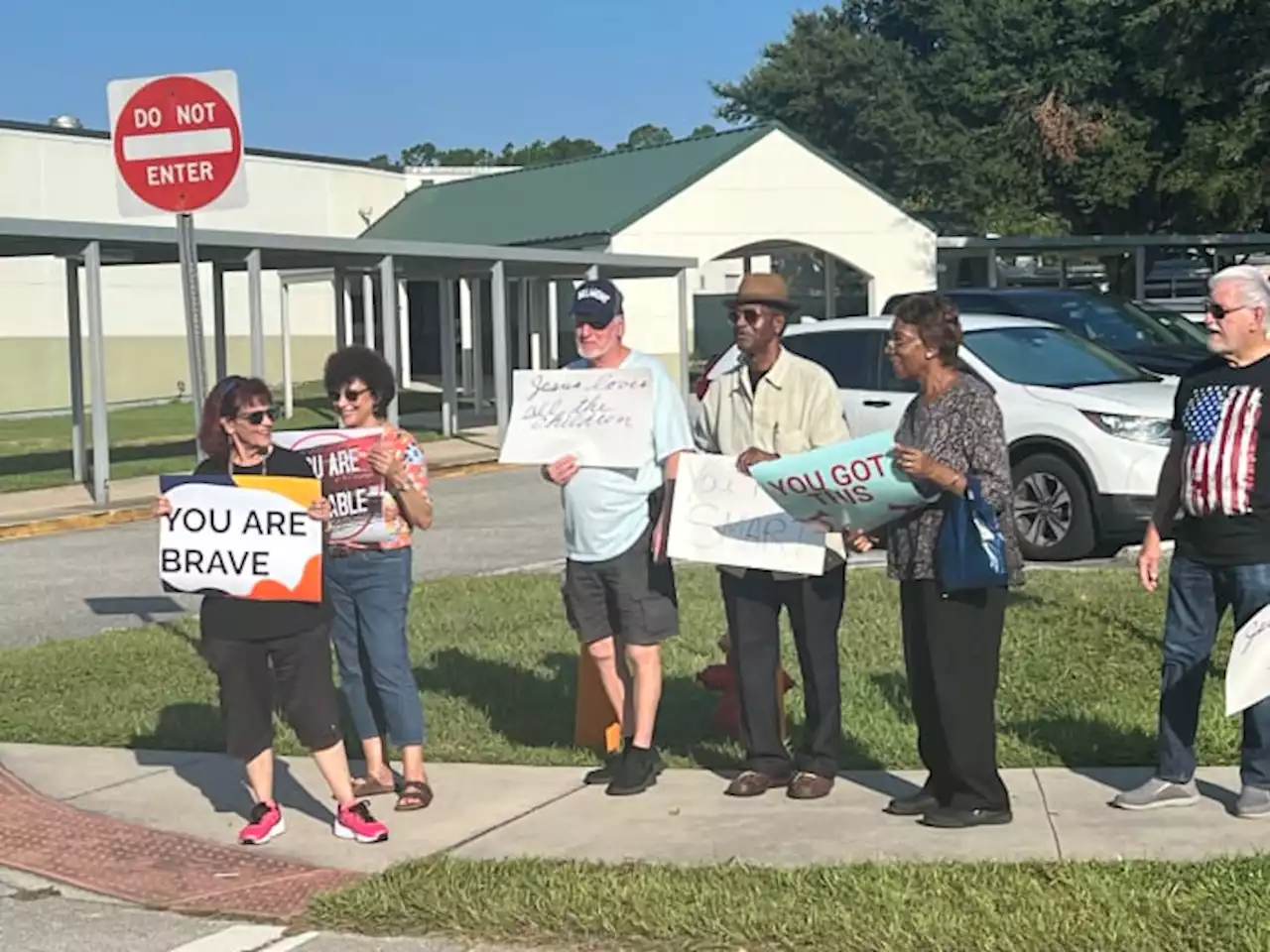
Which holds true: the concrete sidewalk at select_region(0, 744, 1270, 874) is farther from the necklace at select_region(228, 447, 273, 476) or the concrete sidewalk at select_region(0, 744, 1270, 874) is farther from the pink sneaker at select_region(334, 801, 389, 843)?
the necklace at select_region(228, 447, 273, 476)

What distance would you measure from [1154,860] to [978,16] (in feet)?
138

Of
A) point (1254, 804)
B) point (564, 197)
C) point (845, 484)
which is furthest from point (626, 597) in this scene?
point (564, 197)

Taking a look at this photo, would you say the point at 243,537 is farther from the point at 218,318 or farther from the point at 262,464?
the point at 218,318

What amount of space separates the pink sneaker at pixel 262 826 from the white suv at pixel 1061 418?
5.43m

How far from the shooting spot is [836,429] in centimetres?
622

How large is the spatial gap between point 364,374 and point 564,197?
2943cm

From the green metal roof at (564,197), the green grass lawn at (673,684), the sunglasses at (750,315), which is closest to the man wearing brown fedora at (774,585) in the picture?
the sunglasses at (750,315)

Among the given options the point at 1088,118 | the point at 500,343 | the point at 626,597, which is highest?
the point at 1088,118

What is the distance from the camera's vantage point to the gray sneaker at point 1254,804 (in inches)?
225

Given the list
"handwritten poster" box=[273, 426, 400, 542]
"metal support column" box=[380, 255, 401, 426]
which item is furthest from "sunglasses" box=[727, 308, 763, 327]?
"metal support column" box=[380, 255, 401, 426]

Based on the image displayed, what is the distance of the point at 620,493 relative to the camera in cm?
634

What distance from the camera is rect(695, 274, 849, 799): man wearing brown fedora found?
6.15 meters

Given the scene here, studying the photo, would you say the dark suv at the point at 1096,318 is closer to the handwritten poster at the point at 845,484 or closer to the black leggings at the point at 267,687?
the handwritten poster at the point at 845,484

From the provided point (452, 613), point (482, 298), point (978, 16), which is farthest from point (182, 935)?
point (978, 16)
